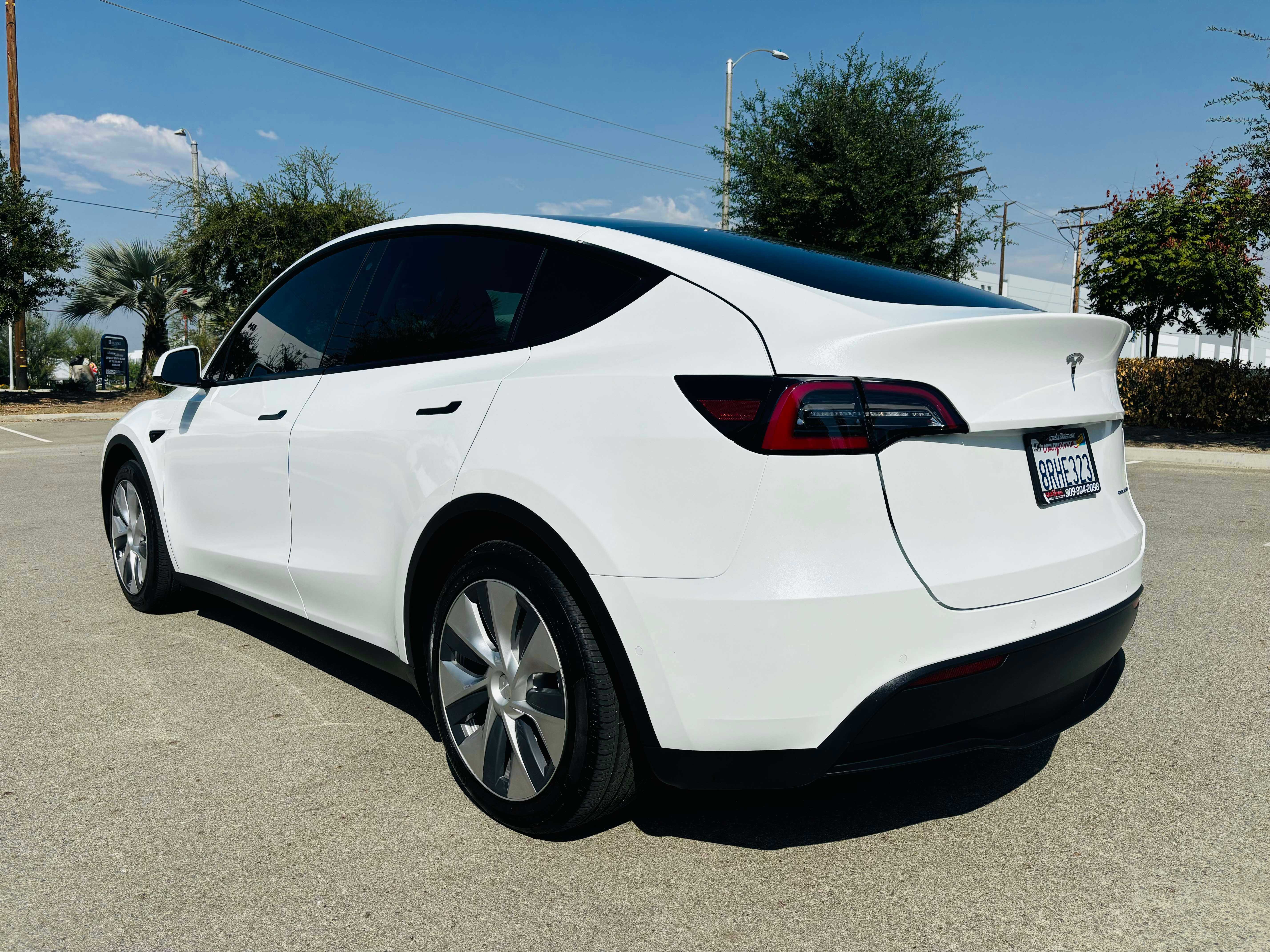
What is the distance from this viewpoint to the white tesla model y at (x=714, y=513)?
2.16m

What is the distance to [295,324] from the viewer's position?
389 cm

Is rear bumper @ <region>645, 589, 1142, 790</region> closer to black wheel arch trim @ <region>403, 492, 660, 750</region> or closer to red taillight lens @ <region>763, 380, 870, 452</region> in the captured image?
black wheel arch trim @ <region>403, 492, 660, 750</region>

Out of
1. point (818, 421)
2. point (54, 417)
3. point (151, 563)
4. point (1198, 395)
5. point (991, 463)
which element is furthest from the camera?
point (54, 417)

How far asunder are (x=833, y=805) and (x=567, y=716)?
0.93 meters

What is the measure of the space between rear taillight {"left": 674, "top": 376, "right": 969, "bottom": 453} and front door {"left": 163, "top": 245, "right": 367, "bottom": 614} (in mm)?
1882

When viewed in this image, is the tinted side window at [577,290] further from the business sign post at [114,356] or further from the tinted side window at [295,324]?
the business sign post at [114,356]

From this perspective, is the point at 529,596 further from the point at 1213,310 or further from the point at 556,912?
the point at 1213,310

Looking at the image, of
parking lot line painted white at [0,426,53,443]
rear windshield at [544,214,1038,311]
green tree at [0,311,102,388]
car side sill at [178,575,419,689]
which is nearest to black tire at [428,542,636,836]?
car side sill at [178,575,419,689]

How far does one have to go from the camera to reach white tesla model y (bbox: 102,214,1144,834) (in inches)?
85.0

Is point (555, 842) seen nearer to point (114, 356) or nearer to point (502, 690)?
point (502, 690)

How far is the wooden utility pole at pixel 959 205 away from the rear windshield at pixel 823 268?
18.7m

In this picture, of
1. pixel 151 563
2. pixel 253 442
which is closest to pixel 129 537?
pixel 151 563

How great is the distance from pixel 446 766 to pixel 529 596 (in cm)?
93

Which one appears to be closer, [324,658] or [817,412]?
[817,412]
